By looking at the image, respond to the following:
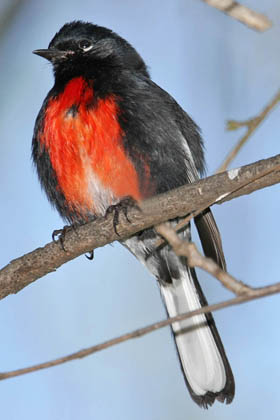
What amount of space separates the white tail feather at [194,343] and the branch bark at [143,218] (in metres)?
1.19

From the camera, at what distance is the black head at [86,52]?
18.0 feet

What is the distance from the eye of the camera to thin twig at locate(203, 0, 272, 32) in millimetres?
2268

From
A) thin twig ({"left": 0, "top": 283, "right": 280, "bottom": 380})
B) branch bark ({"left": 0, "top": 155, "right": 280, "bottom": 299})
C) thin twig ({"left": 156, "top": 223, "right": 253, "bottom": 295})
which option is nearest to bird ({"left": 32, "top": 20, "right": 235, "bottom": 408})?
branch bark ({"left": 0, "top": 155, "right": 280, "bottom": 299})

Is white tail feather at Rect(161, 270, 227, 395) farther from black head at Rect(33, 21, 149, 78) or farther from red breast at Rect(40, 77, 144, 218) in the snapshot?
black head at Rect(33, 21, 149, 78)

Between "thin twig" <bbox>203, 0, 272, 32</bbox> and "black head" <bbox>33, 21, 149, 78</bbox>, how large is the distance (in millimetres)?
3145

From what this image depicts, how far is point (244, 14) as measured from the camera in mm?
2318

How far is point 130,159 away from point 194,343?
4.88 feet

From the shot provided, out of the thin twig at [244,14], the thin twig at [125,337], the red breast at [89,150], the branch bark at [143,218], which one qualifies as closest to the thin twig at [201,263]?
the thin twig at [125,337]

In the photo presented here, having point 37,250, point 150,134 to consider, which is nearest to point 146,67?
point 150,134

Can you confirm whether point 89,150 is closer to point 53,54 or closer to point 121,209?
point 121,209

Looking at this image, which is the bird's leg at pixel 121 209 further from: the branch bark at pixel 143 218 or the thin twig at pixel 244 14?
the thin twig at pixel 244 14

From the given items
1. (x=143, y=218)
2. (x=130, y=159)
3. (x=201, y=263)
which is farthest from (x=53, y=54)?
(x=201, y=263)

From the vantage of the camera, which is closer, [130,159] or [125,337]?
[125,337]

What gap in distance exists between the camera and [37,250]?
435 centimetres
